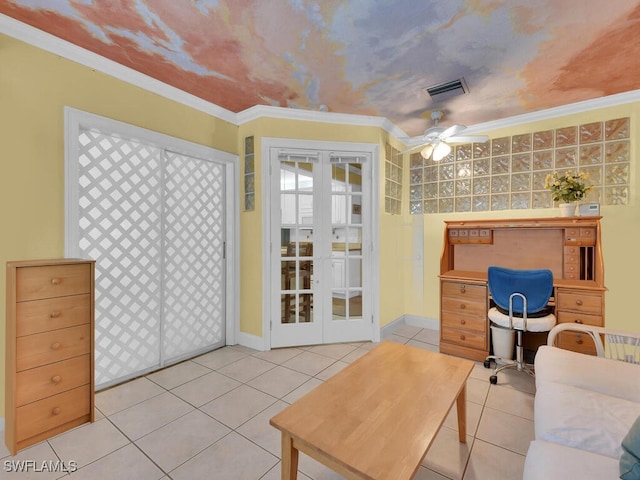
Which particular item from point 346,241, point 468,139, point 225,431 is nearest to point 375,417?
point 225,431

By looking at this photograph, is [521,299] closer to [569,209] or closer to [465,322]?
[465,322]

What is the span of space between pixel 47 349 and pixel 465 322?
3252 mm

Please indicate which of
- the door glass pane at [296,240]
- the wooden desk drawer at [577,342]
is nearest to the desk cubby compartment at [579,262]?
the wooden desk drawer at [577,342]

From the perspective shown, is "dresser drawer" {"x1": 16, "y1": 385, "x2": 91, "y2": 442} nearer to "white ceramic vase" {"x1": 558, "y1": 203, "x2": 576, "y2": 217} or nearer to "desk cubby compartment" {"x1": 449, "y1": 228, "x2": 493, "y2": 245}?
"desk cubby compartment" {"x1": 449, "y1": 228, "x2": 493, "y2": 245}

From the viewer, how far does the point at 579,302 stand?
248 centimetres

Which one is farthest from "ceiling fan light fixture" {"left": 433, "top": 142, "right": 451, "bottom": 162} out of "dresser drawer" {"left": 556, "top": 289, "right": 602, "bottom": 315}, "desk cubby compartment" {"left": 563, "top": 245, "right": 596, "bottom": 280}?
"dresser drawer" {"left": 556, "top": 289, "right": 602, "bottom": 315}

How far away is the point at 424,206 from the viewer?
3828 millimetres

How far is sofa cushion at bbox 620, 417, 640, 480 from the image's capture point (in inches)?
35.8

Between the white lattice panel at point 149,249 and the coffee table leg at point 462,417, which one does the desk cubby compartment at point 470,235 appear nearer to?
the coffee table leg at point 462,417

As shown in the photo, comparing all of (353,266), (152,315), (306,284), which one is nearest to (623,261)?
(353,266)

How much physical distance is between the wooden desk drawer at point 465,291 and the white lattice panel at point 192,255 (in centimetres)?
236

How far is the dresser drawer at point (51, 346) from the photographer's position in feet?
5.62

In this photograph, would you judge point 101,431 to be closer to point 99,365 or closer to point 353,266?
point 99,365

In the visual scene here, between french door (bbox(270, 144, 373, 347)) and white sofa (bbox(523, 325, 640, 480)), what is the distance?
6.06ft
